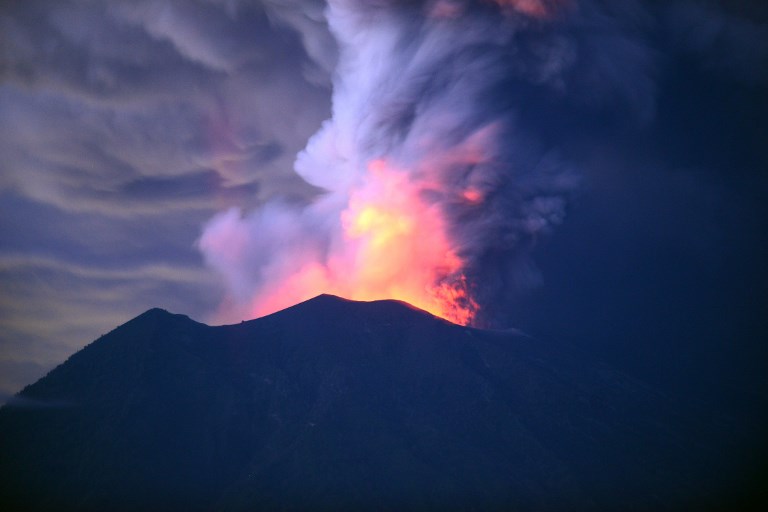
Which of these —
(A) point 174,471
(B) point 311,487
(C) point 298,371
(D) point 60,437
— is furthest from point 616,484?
(D) point 60,437

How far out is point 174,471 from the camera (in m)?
103

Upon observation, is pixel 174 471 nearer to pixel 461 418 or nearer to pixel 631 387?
pixel 461 418

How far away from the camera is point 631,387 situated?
131 metres

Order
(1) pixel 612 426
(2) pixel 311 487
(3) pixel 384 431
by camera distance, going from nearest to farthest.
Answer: (2) pixel 311 487, (3) pixel 384 431, (1) pixel 612 426

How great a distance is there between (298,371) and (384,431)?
66.0ft

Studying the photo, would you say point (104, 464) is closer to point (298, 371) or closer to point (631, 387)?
point (298, 371)

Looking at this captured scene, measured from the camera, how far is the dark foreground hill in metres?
98.1

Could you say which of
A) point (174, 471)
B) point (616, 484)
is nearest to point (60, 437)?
point (174, 471)

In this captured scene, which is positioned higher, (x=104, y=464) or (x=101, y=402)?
(x=101, y=402)

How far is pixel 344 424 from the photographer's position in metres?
110

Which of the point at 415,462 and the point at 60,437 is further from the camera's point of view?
the point at 60,437

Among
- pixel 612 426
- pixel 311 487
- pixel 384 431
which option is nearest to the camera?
pixel 311 487

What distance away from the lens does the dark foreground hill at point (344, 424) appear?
98.1 m

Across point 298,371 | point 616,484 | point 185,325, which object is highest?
point 185,325
